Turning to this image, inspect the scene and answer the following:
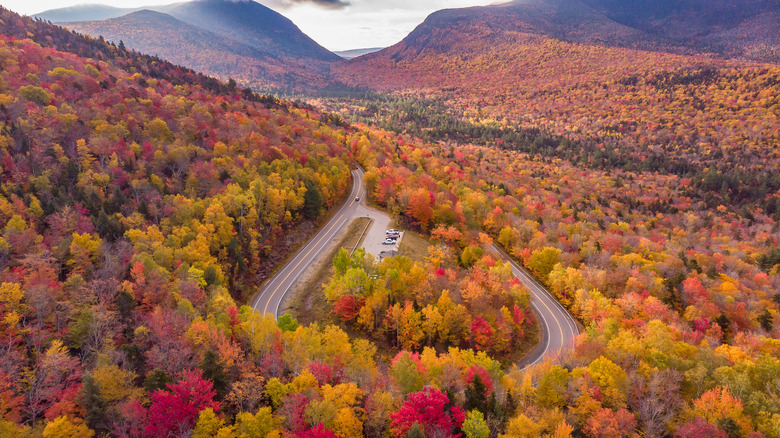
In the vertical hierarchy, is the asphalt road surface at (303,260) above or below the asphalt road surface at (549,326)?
above

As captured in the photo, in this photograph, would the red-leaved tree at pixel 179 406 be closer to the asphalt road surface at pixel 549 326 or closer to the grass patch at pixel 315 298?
the grass patch at pixel 315 298

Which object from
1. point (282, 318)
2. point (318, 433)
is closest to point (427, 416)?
point (318, 433)

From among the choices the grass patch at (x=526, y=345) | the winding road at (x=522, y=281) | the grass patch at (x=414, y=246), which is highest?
the grass patch at (x=414, y=246)

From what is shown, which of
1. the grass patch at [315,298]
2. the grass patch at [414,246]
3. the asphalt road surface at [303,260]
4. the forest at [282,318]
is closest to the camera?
the forest at [282,318]

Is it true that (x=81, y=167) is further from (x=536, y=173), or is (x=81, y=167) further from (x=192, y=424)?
(x=536, y=173)

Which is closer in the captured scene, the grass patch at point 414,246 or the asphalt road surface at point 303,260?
the asphalt road surface at point 303,260

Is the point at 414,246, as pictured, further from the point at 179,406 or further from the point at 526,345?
the point at 179,406

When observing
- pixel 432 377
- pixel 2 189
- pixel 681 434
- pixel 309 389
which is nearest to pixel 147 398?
pixel 309 389

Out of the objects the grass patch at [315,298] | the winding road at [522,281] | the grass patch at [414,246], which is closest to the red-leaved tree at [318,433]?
the grass patch at [315,298]
